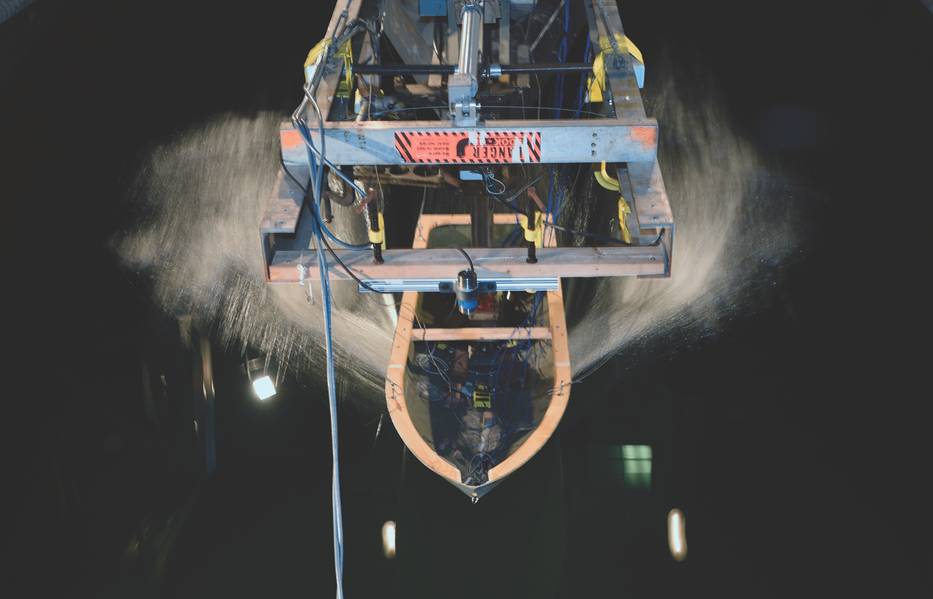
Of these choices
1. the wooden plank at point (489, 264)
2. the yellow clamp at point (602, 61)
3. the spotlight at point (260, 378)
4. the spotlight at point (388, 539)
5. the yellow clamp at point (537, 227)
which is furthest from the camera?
the spotlight at point (260, 378)

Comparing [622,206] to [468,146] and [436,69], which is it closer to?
[468,146]

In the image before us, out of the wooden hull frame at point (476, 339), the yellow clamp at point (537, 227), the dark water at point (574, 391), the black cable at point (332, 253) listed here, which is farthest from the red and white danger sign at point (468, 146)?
the dark water at point (574, 391)

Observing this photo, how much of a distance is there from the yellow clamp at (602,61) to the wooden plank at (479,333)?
1756 millimetres

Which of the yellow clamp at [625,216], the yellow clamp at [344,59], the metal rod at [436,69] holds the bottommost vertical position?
the yellow clamp at [625,216]

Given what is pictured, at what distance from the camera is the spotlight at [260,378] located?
6066 millimetres

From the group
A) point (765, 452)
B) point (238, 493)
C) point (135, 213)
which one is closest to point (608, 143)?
point (765, 452)

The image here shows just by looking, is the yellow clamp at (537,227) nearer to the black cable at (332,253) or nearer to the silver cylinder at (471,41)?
the silver cylinder at (471,41)

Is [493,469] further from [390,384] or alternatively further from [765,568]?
[765,568]

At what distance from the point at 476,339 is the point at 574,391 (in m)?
1.00

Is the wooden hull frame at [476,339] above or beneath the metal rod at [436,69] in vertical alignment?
beneath

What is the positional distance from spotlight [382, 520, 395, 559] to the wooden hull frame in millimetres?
618

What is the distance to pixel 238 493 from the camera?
5363 millimetres

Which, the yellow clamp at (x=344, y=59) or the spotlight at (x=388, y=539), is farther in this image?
the spotlight at (x=388, y=539)

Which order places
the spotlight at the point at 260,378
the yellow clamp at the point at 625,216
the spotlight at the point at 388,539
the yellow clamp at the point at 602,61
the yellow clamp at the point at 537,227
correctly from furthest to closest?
the spotlight at the point at 260,378
the spotlight at the point at 388,539
the yellow clamp at the point at 602,61
the yellow clamp at the point at 625,216
the yellow clamp at the point at 537,227
